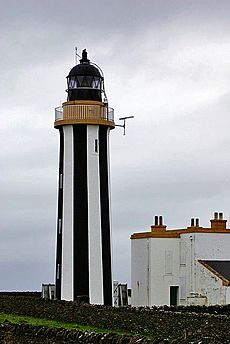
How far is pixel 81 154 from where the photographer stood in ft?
105

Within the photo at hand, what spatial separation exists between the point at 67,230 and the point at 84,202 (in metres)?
1.10

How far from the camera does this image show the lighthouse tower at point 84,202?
103 ft

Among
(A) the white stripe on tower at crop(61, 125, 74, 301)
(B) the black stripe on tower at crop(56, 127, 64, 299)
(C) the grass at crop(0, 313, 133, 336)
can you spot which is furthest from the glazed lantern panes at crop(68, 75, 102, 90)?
(C) the grass at crop(0, 313, 133, 336)

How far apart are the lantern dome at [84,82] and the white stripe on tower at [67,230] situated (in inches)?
77.0

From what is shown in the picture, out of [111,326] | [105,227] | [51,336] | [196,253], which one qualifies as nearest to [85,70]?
[105,227]

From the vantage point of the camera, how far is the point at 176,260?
34.1m

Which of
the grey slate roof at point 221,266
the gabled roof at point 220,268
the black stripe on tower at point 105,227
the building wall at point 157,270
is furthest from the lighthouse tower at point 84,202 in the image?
the grey slate roof at point 221,266

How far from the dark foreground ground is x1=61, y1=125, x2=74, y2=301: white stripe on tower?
5229 millimetres

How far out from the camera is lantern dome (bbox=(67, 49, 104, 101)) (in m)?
32.9

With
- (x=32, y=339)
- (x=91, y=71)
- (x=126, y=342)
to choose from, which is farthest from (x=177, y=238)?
(x=126, y=342)

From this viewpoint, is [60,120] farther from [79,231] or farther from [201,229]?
[201,229]

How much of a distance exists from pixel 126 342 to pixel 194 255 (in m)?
19.6

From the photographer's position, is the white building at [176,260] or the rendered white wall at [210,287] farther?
the white building at [176,260]

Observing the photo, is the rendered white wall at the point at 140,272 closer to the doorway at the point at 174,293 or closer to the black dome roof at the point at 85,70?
the doorway at the point at 174,293
